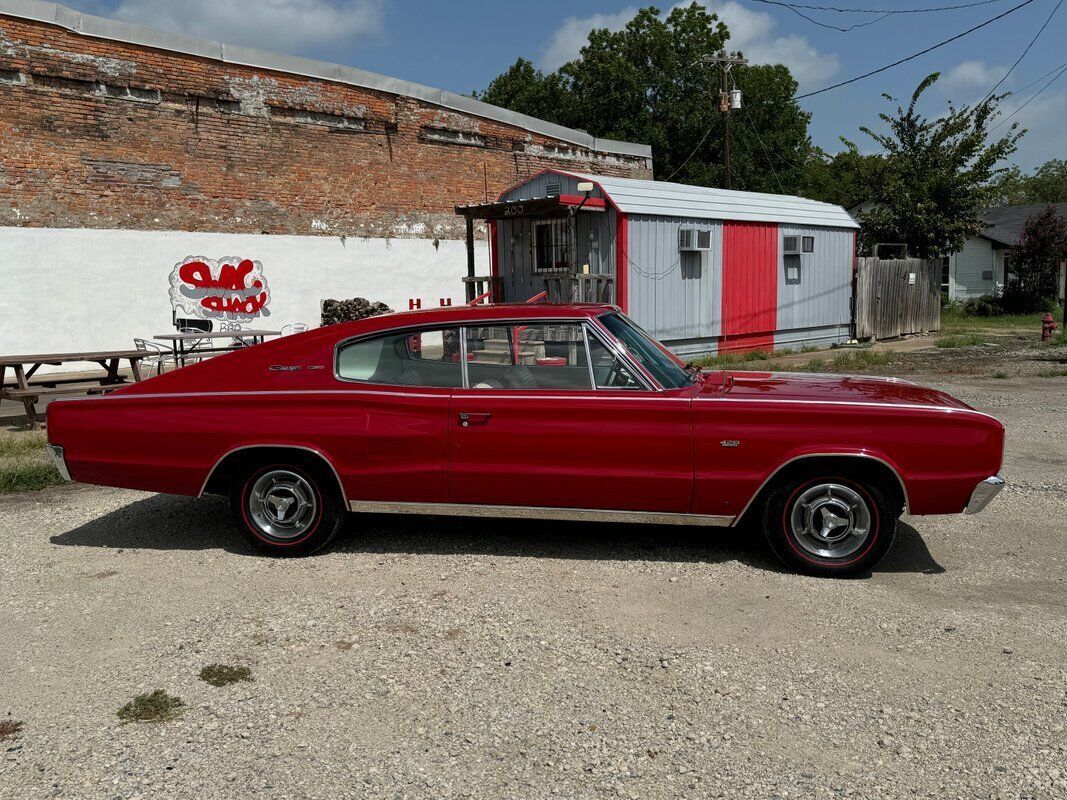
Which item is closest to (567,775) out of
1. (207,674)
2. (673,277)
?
(207,674)

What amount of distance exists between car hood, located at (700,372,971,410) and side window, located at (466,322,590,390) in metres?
0.76

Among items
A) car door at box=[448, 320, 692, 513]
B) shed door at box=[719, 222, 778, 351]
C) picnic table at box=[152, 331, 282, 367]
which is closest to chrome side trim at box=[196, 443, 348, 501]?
car door at box=[448, 320, 692, 513]

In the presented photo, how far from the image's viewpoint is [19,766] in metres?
3.14

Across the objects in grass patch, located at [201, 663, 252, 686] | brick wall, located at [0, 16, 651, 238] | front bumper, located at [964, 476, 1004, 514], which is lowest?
grass patch, located at [201, 663, 252, 686]

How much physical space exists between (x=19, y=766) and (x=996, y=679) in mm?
3762

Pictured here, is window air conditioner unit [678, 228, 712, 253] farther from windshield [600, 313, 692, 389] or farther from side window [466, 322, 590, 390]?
side window [466, 322, 590, 390]

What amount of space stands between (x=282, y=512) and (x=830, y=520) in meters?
3.14

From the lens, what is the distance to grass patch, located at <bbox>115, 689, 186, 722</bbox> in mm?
3469

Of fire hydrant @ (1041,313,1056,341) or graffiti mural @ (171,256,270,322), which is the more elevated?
graffiti mural @ (171,256,270,322)

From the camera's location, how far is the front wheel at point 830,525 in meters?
4.76

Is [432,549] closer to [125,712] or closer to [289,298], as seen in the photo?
[125,712]

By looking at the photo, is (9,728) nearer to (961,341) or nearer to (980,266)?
(961,341)

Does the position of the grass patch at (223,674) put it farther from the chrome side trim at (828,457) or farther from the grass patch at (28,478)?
the grass patch at (28,478)

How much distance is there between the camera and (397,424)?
201 inches
